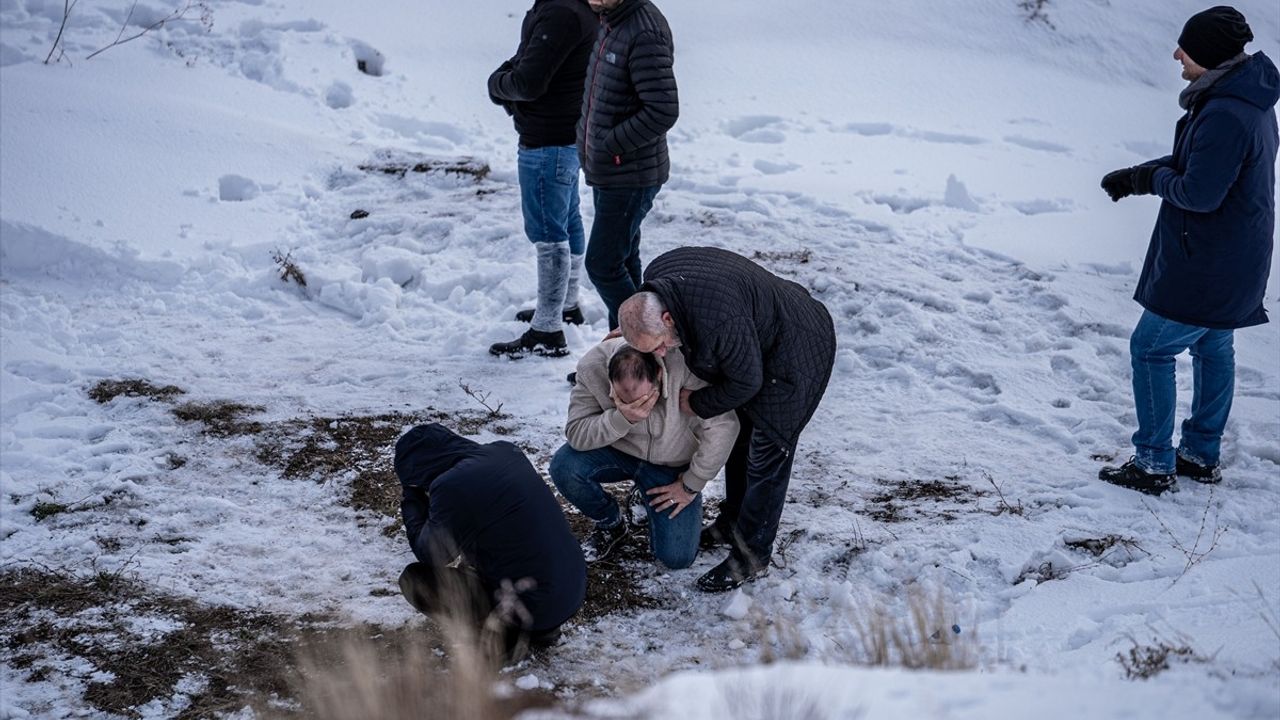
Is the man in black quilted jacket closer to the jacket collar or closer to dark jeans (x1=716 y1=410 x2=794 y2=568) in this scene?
dark jeans (x1=716 y1=410 x2=794 y2=568)

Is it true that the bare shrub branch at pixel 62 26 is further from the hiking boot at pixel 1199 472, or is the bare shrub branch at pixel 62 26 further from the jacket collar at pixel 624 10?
the hiking boot at pixel 1199 472

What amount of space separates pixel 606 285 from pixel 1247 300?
124 inches

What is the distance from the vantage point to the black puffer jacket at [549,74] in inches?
216

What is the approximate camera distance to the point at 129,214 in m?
7.67

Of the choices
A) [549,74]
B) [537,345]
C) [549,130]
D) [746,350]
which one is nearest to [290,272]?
[537,345]

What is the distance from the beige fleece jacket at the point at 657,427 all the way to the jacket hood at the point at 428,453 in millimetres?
521

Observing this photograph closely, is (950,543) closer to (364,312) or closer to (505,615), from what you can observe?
(505,615)

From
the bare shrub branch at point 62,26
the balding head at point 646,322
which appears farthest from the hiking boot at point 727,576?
the bare shrub branch at point 62,26

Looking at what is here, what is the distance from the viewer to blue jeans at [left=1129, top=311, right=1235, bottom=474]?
448cm

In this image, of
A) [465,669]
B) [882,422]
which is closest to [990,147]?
[882,422]

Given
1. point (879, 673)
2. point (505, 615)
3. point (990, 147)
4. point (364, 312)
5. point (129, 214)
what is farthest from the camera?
point (990, 147)

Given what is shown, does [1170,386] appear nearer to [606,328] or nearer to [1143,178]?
[1143,178]

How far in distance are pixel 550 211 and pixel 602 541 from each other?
227 centimetres

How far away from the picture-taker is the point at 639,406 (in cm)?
376
